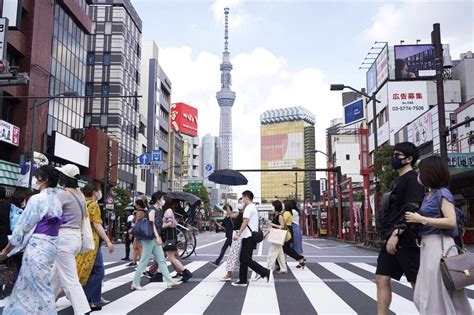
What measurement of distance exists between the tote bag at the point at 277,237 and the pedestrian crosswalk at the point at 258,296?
2.42 ft

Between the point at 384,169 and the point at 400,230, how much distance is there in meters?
18.5

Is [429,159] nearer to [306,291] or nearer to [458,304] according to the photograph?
[458,304]

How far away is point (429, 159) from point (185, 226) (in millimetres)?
10691

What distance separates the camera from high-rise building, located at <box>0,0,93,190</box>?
26.4m

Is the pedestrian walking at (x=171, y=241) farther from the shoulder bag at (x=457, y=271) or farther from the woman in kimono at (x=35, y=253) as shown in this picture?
the shoulder bag at (x=457, y=271)

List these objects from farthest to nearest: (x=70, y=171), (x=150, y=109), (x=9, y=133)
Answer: (x=150, y=109), (x=9, y=133), (x=70, y=171)

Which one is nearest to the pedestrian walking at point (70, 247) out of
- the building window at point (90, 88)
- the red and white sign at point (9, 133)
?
the red and white sign at point (9, 133)

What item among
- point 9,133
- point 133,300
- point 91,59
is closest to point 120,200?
point 9,133

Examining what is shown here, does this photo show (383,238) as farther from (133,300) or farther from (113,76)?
(113,76)

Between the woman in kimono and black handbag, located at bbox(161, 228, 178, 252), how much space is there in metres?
4.79

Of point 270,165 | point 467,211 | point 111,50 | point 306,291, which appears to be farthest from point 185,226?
point 270,165

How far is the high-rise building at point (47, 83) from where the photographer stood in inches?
1040

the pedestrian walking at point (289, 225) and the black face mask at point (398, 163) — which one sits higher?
the black face mask at point (398, 163)

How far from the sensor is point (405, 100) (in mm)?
40812
